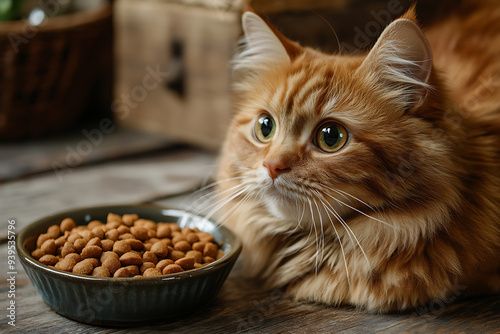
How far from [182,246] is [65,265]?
26 centimetres

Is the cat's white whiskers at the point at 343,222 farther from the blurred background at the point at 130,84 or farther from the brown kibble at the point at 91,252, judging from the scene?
the blurred background at the point at 130,84

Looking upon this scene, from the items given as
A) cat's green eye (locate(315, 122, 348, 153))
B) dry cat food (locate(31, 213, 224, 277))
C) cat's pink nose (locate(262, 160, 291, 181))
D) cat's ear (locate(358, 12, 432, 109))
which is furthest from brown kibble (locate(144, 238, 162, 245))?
cat's ear (locate(358, 12, 432, 109))

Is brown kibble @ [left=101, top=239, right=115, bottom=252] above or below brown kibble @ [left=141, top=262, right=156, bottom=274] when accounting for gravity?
above

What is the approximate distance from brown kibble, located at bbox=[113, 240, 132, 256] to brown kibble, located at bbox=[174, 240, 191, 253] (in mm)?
117

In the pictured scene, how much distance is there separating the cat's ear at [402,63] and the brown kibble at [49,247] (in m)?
0.79

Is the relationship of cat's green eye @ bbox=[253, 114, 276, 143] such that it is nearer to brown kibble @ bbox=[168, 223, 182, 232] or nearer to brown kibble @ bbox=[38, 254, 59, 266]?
brown kibble @ bbox=[168, 223, 182, 232]

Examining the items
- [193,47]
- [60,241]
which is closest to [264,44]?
[60,241]

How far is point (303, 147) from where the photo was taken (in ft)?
3.99

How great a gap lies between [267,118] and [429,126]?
0.37 meters

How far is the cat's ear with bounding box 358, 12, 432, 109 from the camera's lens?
1140 millimetres

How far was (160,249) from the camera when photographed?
4.02 ft

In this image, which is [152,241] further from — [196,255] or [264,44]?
[264,44]

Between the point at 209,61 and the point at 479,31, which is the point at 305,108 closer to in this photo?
the point at 479,31

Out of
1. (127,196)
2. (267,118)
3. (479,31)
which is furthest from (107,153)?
(479,31)
